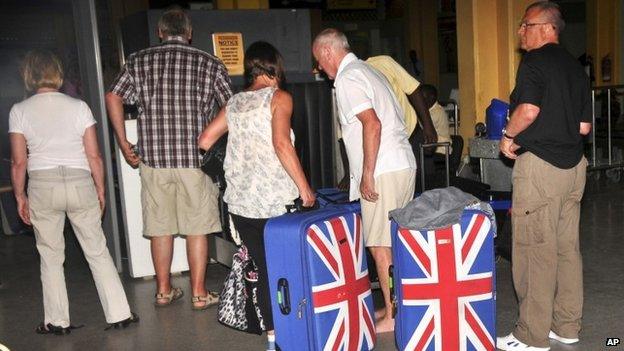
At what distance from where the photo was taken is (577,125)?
3736 millimetres

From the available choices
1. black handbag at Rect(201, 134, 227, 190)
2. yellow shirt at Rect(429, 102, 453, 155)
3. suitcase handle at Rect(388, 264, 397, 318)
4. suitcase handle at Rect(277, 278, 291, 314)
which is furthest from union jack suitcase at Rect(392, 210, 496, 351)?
yellow shirt at Rect(429, 102, 453, 155)

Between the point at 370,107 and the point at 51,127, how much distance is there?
1665 mm

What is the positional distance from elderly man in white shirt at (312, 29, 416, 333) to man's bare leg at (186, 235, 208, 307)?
118 cm

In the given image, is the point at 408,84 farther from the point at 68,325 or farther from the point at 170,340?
the point at 68,325

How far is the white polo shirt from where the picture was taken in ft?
12.8

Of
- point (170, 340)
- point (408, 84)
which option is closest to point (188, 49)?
point (408, 84)

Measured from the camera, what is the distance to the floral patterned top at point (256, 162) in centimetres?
377

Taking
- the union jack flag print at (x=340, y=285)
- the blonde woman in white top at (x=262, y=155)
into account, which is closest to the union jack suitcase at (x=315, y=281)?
the union jack flag print at (x=340, y=285)

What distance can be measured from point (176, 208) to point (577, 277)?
2.30 m

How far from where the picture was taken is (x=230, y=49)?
5738 mm

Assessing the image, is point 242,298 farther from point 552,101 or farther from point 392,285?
point 552,101

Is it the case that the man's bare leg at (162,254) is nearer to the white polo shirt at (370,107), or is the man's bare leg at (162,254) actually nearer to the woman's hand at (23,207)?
the woman's hand at (23,207)

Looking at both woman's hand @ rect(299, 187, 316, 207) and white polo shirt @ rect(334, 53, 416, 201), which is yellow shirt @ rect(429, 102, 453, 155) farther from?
woman's hand @ rect(299, 187, 316, 207)

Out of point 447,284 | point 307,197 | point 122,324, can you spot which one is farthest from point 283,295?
point 122,324
